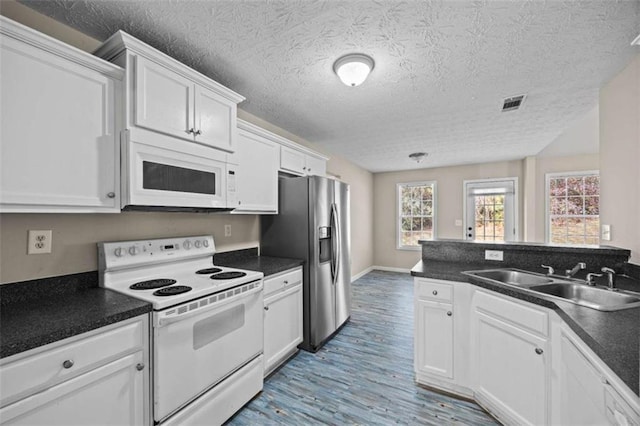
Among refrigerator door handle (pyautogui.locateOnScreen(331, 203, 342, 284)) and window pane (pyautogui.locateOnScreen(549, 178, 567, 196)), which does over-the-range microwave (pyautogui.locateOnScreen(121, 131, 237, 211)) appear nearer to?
refrigerator door handle (pyautogui.locateOnScreen(331, 203, 342, 284))

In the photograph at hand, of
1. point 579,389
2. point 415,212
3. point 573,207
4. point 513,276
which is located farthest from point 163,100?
point 573,207

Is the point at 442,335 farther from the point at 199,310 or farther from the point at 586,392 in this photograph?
the point at 199,310

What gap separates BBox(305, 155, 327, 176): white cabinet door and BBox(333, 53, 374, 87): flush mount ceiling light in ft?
4.84

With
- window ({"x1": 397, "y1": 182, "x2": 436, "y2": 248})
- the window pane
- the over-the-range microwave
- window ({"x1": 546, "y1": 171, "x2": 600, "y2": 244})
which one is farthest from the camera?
window ({"x1": 397, "y1": 182, "x2": 436, "y2": 248})

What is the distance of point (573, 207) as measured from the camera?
490cm

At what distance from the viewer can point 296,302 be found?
2553 mm

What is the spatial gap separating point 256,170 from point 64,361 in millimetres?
1830

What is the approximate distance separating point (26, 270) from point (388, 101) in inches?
112

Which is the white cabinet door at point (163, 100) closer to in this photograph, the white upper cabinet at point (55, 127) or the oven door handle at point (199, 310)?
the white upper cabinet at point (55, 127)

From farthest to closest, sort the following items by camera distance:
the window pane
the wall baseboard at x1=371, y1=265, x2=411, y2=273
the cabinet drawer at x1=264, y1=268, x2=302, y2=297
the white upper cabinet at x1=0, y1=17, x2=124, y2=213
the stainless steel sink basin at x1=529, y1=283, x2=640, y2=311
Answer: the wall baseboard at x1=371, y1=265, x2=411, y2=273 < the window pane < the cabinet drawer at x1=264, y1=268, x2=302, y2=297 < the stainless steel sink basin at x1=529, y1=283, x2=640, y2=311 < the white upper cabinet at x1=0, y1=17, x2=124, y2=213

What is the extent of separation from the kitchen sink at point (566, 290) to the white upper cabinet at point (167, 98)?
2.14 metres

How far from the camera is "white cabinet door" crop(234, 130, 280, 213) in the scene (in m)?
2.39

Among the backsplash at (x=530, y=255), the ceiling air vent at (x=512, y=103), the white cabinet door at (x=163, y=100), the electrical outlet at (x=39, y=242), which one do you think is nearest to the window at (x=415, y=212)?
the ceiling air vent at (x=512, y=103)

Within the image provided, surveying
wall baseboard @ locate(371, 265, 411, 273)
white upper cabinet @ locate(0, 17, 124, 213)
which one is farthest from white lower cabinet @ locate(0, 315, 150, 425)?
wall baseboard @ locate(371, 265, 411, 273)
